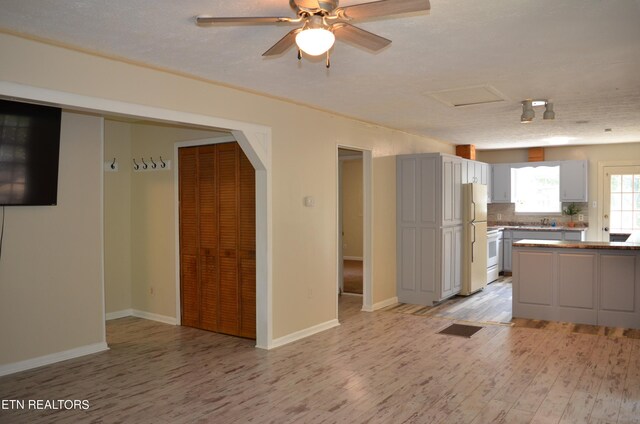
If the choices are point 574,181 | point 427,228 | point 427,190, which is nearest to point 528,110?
point 427,190

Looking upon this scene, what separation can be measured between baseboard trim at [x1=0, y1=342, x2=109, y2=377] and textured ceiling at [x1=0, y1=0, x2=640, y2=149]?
276cm

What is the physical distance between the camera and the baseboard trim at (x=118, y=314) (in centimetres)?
617

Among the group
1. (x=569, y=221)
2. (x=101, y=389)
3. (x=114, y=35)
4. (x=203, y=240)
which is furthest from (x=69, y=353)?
(x=569, y=221)

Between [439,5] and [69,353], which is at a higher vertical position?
[439,5]

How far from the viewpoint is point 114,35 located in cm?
318

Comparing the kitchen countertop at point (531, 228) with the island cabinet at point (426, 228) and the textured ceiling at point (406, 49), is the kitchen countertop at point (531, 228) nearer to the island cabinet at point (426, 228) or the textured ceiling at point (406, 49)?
the island cabinet at point (426, 228)

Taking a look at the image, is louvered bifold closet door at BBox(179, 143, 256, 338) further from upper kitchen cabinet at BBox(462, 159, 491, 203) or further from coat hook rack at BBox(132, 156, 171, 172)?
upper kitchen cabinet at BBox(462, 159, 491, 203)

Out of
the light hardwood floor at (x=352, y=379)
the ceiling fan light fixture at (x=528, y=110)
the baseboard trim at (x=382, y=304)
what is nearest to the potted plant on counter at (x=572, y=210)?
the baseboard trim at (x=382, y=304)

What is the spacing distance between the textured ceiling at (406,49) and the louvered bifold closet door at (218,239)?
110cm

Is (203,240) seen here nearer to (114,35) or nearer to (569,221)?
(114,35)

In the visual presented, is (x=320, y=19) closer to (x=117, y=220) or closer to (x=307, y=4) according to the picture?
(x=307, y=4)

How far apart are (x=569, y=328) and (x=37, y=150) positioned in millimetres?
5612

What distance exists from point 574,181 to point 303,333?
646 centimetres

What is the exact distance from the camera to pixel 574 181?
30.2 ft
